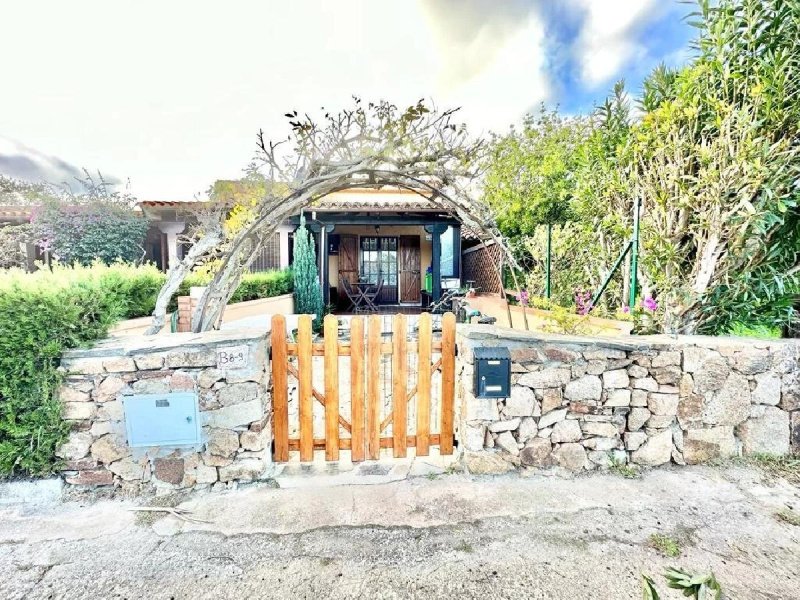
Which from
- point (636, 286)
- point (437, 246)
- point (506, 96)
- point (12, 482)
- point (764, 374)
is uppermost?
point (506, 96)

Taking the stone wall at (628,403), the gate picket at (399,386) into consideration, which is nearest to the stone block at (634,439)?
the stone wall at (628,403)

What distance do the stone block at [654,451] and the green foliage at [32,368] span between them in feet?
12.1

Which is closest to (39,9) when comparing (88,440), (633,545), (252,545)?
(88,440)

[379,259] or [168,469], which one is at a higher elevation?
[379,259]

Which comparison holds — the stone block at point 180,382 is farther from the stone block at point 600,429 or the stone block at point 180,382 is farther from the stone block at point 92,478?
the stone block at point 600,429

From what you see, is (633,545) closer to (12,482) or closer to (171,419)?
(171,419)

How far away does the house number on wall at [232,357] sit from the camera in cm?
221

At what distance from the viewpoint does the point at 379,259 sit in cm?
1109

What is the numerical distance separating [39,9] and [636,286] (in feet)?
26.0

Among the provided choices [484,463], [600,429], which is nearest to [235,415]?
[484,463]

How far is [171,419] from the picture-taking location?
213 cm

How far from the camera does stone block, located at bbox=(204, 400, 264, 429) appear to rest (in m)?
2.23

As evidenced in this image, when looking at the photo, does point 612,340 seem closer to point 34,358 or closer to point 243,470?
point 243,470

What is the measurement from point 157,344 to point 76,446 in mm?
761
